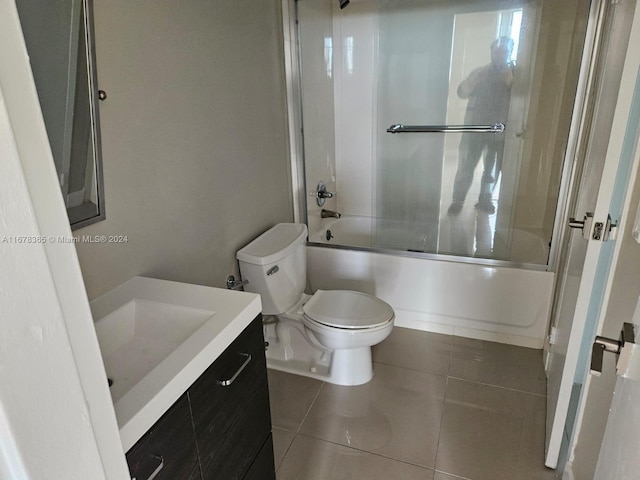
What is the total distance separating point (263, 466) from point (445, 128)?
237cm

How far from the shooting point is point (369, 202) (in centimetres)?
320

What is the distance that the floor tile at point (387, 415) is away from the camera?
5.73 feet

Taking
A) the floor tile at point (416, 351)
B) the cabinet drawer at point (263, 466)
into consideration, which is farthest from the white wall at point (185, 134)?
the floor tile at point (416, 351)

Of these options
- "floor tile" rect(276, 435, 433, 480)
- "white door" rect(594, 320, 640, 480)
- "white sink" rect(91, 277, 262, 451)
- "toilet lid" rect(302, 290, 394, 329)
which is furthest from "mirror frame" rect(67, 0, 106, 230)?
"white door" rect(594, 320, 640, 480)

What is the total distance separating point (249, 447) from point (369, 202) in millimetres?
2237

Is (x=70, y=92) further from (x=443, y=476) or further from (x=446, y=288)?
(x=446, y=288)

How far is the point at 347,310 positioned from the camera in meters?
2.05

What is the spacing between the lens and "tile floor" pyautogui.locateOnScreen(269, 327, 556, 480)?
1.65 metres

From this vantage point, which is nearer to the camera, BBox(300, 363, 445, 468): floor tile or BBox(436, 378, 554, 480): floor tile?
BBox(436, 378, 554, 480): floor tile

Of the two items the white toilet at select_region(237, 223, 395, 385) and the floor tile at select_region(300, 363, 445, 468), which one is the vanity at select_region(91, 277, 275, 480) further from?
the white toilet at select_region(237, 223, 395, 385)

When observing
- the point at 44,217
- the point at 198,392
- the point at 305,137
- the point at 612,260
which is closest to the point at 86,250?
Answer: the point at 198,392

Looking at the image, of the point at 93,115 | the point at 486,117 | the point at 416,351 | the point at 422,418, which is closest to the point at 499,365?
the point at 416,351

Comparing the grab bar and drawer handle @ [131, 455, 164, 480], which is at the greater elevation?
the grab bar

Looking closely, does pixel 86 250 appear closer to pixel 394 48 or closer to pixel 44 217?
pixel 44 217
